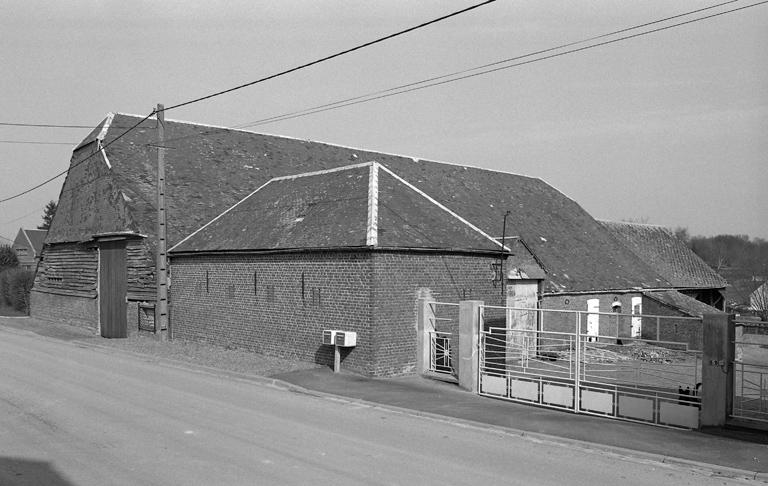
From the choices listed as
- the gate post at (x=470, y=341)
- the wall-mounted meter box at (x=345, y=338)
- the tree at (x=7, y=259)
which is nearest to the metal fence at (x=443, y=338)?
the gate post at (x=470, y=341)

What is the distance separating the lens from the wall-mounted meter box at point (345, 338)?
15.8 metres

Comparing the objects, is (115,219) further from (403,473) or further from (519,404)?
(403,473)

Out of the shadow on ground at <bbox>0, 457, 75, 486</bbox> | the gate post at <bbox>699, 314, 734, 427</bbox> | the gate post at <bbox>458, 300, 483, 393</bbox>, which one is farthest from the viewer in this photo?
the gate post at <bbox>458, 300, 483, 393</bbox>

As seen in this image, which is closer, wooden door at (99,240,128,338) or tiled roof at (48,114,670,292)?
wooden door at (99,240,128,338)

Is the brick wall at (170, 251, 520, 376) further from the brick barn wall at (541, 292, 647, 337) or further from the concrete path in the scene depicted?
the brick barn wall at (541, 292, 647, 337)

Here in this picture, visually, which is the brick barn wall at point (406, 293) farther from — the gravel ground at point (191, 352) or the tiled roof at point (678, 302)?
the tiled roof at point (678, 302)

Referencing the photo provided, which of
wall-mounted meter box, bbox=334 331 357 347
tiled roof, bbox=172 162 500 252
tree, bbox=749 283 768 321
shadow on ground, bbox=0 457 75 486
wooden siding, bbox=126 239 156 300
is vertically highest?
Answer: tiled roof, bbox=172 162 500 252

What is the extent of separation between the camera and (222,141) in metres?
31.3

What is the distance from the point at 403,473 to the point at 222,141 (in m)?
25.6

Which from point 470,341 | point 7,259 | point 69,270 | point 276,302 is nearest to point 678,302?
point 470,341

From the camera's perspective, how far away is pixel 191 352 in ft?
66.5

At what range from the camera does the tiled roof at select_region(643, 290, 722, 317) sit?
32344 millimetres

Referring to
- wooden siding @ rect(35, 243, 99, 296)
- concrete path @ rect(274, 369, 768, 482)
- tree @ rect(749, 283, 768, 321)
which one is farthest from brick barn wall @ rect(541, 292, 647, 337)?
tree @ rect(749, 283, 768, 321)

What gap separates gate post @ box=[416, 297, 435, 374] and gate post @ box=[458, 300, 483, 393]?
1.77 metres
